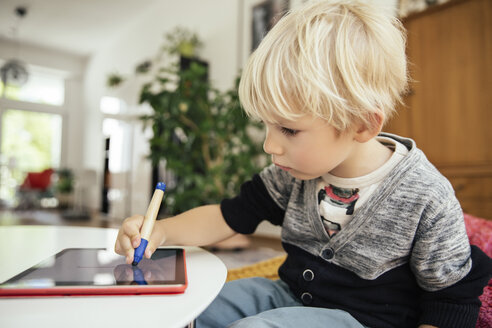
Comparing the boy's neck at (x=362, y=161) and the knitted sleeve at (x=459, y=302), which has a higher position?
the boy's neck at (x=362, y=161)

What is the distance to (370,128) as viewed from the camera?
496mm

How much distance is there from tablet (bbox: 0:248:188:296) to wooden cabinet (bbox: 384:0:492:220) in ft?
4.91

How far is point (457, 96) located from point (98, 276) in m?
1.71

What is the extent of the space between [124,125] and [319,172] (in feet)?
15.5

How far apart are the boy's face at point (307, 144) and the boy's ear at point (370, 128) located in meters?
0.01

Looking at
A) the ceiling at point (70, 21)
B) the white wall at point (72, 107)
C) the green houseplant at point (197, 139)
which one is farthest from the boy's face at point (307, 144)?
the white wall at point (72, 107)

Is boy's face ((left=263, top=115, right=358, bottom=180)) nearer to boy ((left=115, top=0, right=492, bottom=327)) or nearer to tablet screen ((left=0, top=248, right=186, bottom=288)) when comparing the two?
boy ((left=115, top=0, right=492, bottom=327))

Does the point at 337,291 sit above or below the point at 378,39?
below

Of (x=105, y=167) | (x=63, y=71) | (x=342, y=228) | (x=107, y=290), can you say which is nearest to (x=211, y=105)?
(x=342, y=228)

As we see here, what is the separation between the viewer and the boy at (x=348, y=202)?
46 centimetres

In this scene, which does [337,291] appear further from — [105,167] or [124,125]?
[105,167]

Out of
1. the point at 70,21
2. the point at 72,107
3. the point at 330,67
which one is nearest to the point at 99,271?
the point at 330,67

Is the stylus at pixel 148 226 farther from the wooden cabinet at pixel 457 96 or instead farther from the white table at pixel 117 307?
the wooden cabinet at pixel 457 96

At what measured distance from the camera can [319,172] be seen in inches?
19.8
